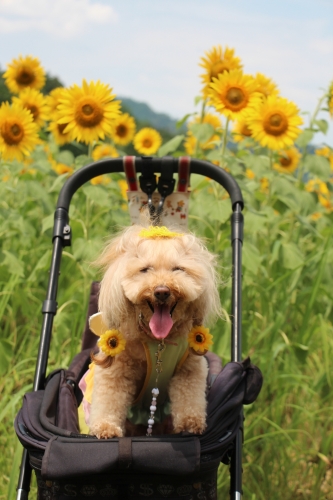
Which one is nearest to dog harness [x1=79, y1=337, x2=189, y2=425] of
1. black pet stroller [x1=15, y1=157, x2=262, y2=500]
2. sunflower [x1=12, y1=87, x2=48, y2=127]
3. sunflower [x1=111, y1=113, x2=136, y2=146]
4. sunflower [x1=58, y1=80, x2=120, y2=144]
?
black pet stroller [x1=15, y1=157, x2=262, y2=500]

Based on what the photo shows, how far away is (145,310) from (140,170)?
0.90 meters

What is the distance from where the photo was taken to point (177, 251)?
173 centimetres

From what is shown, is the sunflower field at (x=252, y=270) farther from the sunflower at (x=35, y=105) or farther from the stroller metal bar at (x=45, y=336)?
the stroller metal bar at (x=45, y=336)

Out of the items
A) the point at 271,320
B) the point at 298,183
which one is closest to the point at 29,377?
the point at 271,320

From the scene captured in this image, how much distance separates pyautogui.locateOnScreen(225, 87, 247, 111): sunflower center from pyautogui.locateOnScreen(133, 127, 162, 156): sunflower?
1300 millimetres

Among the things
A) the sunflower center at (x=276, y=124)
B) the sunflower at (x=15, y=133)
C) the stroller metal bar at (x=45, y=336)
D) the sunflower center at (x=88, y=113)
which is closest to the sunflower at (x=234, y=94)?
the sunflower center at (x=276, y=124)

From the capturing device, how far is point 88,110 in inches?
111

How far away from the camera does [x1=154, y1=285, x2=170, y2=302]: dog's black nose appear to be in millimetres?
1557

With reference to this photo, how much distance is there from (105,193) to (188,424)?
4.76 ft

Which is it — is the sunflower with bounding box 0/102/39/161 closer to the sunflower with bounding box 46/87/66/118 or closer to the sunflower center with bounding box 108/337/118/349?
the sunflower with bounding box 46/87/66/118

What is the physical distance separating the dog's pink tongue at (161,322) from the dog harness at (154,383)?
135 mm

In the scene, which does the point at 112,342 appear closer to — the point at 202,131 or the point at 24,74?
the point at 202,131

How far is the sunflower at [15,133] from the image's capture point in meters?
3.08

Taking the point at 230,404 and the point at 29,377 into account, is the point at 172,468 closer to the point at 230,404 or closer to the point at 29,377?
the point at 230,404
